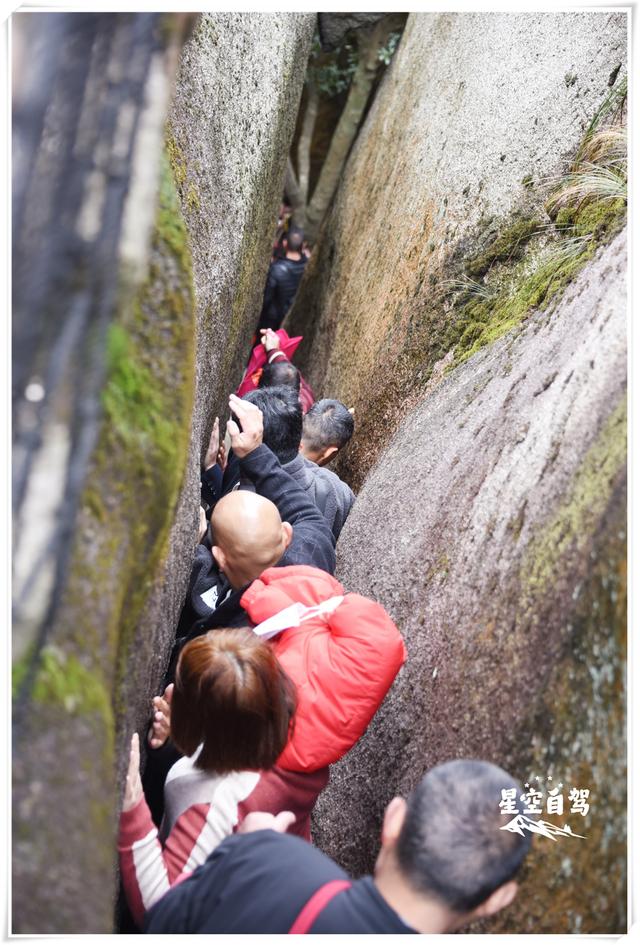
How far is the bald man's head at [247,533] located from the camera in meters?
2.73

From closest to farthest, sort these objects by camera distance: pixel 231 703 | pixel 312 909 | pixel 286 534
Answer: pixel 312 909 → pixel 231 703 → pixel 286 534

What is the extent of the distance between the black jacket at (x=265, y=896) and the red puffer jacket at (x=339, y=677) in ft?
1.32

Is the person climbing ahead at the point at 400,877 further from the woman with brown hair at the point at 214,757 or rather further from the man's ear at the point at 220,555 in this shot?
the man's ear at the point at 220,555

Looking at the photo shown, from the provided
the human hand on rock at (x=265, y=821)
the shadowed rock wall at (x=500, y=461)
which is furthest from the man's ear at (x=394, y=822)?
the shadowed rock wall at (x=500, y=461)

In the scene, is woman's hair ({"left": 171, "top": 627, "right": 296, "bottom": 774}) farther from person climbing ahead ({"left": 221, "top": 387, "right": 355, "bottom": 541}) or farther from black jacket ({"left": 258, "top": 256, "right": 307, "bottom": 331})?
black jacket ({"left": 258, "top": 256, "right": 307, "bottom": 331})

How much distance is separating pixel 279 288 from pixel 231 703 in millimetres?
6664

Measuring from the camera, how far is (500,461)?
2906 mm

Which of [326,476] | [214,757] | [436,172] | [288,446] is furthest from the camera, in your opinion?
[436,172]

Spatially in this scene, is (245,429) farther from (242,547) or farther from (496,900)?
(496,900)

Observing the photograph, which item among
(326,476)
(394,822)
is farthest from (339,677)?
(326,476)

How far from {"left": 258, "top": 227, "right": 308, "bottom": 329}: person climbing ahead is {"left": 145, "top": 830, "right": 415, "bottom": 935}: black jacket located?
6798mm

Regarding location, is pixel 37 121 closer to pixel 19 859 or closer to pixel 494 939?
pixel 19 859

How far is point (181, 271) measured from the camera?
6.63 feet
